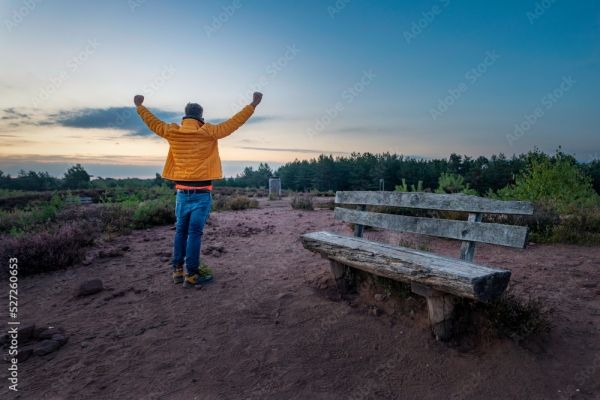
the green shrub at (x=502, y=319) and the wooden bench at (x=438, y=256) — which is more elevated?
the wooden bench at (x=438, y=256)

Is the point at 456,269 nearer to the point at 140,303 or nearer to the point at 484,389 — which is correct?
the point at 484,389

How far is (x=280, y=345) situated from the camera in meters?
3.25

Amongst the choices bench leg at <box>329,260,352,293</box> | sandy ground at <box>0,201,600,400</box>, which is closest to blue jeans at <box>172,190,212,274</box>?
sandy ground at <box>0,201,600,400</box>

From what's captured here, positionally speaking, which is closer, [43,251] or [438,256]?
[438,256]

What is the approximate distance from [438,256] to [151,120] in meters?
3.90

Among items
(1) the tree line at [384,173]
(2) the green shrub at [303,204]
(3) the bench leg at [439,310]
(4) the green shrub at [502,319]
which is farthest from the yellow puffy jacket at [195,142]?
(1) the tree line at [384,173]

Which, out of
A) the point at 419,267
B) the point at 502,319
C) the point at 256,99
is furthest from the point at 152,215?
the point at 502,319

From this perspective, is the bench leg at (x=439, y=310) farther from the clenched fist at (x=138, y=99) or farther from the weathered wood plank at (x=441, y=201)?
the clenched fist at (x=138, y=99)

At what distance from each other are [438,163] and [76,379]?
59.7 meters

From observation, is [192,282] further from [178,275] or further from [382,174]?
[382,174]

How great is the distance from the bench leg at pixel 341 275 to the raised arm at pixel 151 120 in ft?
9.01

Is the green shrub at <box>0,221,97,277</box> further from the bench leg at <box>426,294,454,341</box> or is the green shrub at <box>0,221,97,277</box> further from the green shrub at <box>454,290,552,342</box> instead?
the green shrub at <box>454,290,552,342</box>

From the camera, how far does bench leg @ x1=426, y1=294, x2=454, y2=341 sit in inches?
119

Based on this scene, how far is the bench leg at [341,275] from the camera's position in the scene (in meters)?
4.31
